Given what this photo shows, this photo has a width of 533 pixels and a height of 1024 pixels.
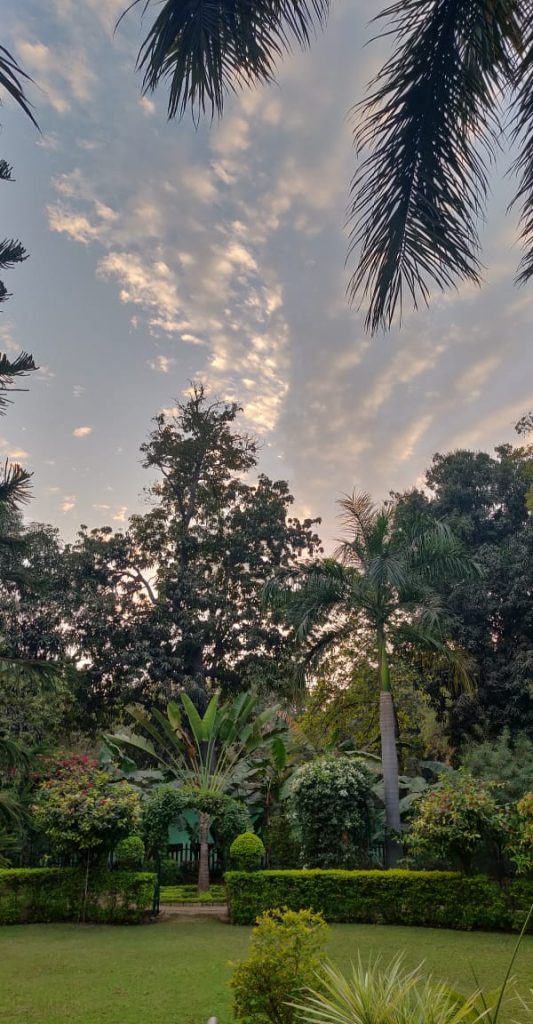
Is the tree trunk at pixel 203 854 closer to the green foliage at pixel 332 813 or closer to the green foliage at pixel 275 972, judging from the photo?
the green foliage at pixel 332 813

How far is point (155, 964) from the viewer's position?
7.85m

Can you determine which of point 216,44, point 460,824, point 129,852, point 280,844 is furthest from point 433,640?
point 216,44

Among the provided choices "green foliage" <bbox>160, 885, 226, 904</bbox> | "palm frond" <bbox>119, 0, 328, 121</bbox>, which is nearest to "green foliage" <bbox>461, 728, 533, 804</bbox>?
"green foliage" <bbox>160, 885, 226, 904</bbox>

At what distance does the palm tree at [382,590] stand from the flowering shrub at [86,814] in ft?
15.5

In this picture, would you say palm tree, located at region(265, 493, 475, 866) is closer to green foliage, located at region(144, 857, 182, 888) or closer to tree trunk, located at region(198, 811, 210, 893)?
tree trunk, located at region(198, 811, 210, 893)

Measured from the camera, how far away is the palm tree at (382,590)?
13320 millimetres

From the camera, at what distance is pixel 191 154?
15.8ft

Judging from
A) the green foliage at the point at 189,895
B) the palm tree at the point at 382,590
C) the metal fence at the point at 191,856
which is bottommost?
the green foliage at the point at 189,895

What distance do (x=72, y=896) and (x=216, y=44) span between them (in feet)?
41.3

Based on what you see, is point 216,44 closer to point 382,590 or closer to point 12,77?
point 12,77

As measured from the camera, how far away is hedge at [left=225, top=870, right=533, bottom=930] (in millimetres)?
9805

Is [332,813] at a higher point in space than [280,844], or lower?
higher

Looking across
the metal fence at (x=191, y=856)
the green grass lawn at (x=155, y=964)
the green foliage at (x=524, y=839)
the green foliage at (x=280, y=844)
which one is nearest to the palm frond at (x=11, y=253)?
the green grass lawn at (x=155, y=964)

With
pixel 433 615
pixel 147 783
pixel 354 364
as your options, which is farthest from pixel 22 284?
pixel 147 783
